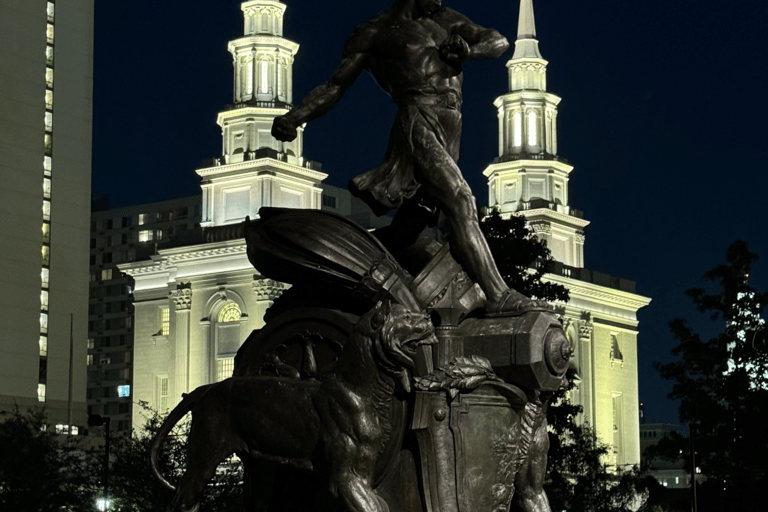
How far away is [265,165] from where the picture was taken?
3629 inches

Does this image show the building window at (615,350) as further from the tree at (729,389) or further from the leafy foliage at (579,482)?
the tree at (729,389)

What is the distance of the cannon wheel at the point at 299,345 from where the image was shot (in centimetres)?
1332

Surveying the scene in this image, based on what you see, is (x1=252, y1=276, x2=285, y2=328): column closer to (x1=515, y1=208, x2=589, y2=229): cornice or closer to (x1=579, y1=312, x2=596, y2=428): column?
(x1=515, y1=208, x2=589, y2=229): cornice

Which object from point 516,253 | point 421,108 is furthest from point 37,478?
point 421,108

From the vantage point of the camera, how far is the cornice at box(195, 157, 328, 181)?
9231 centimetres

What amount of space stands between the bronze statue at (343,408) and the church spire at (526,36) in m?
99.5

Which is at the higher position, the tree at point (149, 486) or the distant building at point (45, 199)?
the distant building at point (45, 199)

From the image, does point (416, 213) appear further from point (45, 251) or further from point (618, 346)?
point (618, 346)

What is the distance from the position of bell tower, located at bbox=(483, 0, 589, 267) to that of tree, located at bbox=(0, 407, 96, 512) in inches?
2439

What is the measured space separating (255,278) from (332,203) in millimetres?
50097

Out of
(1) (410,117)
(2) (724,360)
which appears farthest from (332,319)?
(2) (724,360)

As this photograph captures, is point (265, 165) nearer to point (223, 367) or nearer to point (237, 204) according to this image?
Result: point (237, 204)

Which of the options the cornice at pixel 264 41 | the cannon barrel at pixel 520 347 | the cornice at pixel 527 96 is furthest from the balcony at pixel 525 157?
the cannon barrel at pixel 520 347

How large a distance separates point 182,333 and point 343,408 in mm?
83921
